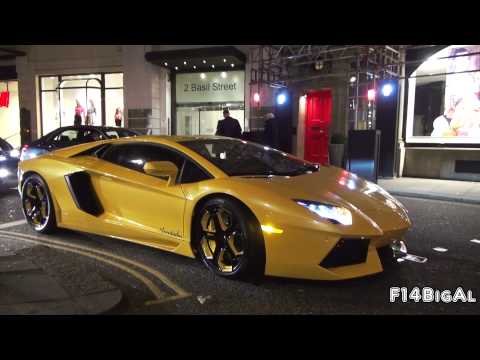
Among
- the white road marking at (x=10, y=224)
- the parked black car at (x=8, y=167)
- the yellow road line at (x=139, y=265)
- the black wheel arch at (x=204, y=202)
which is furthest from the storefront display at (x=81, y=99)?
the black wheel arch at (x=204, y=202)

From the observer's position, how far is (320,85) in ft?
45.6

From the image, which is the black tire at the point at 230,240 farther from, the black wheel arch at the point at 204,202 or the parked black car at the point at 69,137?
the parked black car at the point at 69,137

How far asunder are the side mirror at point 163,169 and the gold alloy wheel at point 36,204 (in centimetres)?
192

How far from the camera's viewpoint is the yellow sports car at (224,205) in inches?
137

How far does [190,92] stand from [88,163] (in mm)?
12812

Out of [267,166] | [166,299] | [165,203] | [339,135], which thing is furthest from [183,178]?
[339,135]

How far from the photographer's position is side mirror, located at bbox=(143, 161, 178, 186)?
161 inches

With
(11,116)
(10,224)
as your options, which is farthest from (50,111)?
(10,224)

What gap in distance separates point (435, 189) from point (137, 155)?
7.25 meters

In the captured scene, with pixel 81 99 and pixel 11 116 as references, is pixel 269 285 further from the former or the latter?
pixel 11 116

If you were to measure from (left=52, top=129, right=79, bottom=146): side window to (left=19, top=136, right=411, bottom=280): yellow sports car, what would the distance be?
4501mm

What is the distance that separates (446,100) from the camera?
1191 cm

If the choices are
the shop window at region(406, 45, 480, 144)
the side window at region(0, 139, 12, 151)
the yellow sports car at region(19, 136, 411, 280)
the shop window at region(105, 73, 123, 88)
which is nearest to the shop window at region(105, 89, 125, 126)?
the shop window at region(105, 73, 123, 88)
